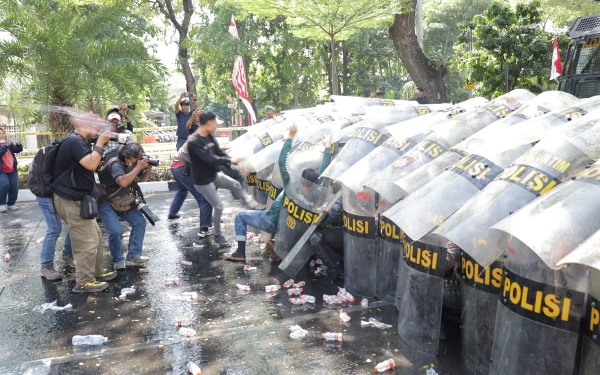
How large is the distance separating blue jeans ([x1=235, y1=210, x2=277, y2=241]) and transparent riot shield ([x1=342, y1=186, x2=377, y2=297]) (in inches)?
51.8

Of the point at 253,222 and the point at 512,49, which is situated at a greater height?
the point at 512,49

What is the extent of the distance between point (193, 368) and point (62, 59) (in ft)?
32.4

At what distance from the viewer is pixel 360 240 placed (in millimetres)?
5332

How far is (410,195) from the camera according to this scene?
4.28 metres

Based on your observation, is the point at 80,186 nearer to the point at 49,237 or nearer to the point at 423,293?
the point at 49,237

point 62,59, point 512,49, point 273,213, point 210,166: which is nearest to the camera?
point 273,213

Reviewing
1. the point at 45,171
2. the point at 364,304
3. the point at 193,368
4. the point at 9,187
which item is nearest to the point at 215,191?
the point at 45,171

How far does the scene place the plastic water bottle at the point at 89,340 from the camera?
470cm

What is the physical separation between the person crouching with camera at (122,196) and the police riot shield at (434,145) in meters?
2.94

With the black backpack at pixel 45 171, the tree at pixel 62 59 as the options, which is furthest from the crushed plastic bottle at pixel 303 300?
the tree at pixel 62 59

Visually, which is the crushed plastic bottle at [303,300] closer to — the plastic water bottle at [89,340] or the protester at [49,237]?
the plastic water bottle at [89,340]

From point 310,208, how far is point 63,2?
377 inches

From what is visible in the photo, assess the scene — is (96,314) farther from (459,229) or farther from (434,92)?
(434,92)

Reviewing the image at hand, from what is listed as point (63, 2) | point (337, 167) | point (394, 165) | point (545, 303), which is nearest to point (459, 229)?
point (545, 303)
